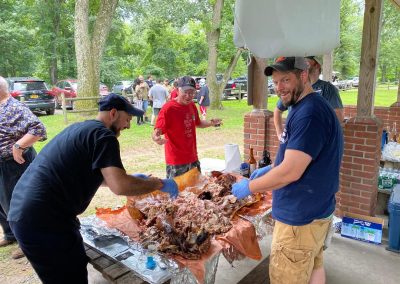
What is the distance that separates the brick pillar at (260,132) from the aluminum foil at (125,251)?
9.18ft

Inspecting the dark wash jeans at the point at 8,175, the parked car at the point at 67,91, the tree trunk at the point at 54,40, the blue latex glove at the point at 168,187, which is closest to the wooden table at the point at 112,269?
the blue latex glove at the point at 168,187

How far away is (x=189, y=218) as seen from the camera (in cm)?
236

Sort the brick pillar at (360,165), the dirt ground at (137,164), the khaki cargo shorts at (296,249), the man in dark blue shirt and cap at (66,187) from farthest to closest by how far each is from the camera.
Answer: the brick pillar at (360,165) → the dirt ground at (137,164) → the khaki cargo shorts at (296,249) → the man in dark blue shirt and cap at (66,187)

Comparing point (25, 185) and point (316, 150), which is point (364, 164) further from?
point (25, 185)

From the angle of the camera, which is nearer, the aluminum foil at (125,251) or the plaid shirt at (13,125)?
the aluminum foil at (125,251)

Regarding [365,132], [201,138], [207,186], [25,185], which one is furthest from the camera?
[201,138]

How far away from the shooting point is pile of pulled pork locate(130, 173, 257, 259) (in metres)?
2.09

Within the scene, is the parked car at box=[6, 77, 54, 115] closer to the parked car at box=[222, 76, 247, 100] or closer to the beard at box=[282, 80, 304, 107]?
the parked car at box=[222, 76, 247, 100]

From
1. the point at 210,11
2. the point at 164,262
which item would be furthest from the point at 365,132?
the point at 210,11

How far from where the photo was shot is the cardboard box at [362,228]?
12.2 feet

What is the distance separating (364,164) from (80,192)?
3.36m

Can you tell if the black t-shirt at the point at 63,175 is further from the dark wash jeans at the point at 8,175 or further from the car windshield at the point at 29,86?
the car windshield at the point at 29,86

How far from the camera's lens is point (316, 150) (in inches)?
74.5

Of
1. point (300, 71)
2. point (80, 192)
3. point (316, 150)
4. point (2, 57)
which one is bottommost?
point (80, 192)
